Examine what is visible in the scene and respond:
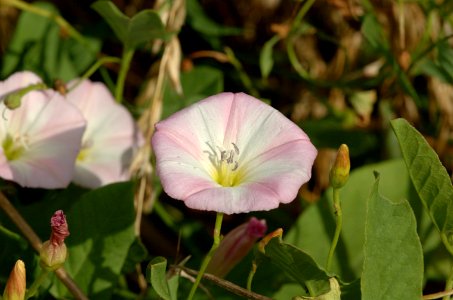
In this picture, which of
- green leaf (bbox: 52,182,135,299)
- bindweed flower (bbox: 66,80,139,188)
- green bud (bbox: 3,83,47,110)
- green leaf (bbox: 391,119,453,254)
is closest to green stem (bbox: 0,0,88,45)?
bindweed flower (bbox: 66,80,139,188)

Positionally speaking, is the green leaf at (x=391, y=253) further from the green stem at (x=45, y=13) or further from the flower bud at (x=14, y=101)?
the green stem at (x=45, y=13)

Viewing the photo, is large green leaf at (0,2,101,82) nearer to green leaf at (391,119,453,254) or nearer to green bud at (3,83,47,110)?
green bud at (3,83,47,110)

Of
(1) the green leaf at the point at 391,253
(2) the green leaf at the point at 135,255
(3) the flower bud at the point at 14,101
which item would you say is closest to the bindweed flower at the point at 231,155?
(1) the green leaf at the point at 391,253

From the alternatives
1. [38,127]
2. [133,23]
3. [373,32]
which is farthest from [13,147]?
[373,32]

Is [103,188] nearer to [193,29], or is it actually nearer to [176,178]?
[176,178]

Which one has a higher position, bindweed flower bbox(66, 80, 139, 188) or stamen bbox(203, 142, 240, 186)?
stamen bbox(203, 142, 240, 186)

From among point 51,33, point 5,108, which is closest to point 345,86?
point 51,33
